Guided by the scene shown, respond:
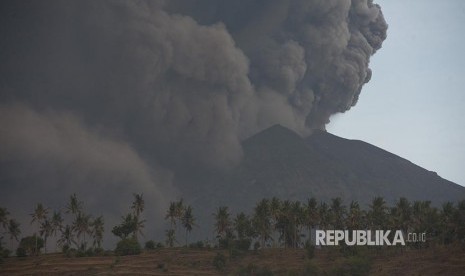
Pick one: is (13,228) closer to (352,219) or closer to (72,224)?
(72,224)

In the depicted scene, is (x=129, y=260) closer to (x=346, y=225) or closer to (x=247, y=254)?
(x=247, y=254)

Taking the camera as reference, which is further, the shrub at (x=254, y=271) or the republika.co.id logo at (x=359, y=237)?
the republika.co.id logo at (x=359, y=237)

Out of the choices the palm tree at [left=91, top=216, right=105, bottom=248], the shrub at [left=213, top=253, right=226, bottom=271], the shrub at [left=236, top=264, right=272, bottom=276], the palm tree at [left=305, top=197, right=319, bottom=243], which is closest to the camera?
the shrub at [left=236, top=264, right=272, bottom=276]

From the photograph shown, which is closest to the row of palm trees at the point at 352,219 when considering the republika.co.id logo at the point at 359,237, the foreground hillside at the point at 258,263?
the republika.co.id logo at the point at 359,237

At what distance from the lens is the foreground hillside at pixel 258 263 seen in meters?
93.8

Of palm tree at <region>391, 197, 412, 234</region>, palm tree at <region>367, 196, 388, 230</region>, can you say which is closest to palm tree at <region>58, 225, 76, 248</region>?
palm tree at <region>367, 196, 388, 230</region>

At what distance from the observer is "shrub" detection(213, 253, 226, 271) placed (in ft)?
354

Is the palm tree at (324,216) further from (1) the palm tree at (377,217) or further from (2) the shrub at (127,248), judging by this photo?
(2) the shrub at (127,248)

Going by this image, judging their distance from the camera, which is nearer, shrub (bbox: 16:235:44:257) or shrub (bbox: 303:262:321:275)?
shrub (bbox: 303:262:321:275)

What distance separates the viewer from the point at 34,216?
13875 cm

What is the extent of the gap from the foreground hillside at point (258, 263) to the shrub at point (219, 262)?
0.77 m

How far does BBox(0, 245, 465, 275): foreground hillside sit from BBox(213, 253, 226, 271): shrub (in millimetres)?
771

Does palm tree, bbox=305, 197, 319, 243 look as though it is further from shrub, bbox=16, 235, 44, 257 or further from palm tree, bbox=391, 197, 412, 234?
shrub, bbox=16, 235, 44, 257

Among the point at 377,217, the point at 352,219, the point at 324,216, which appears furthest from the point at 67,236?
the point at 377,217
